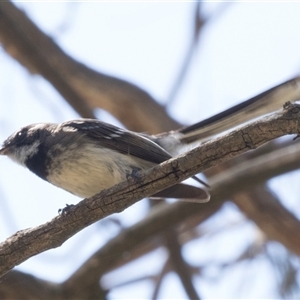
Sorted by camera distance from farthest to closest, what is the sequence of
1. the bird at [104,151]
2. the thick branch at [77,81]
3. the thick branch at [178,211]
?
the thick branch at [77,81]
the thick branch at [178,211]
the bird at [104,151]

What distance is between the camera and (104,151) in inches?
155

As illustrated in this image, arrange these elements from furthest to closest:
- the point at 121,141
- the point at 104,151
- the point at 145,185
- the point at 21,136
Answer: the point at 21,136 < the point at 121,141 < the point at 104,151 < the point at 145,185

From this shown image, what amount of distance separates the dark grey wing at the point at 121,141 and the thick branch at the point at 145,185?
857 mm

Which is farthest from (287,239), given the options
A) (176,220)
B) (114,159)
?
(114,159)

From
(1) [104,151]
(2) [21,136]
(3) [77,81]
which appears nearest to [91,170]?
(1) [104,151]

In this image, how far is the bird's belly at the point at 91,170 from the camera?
3.84 meters

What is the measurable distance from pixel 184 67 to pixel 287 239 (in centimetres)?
197

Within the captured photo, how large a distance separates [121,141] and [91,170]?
0.37 m

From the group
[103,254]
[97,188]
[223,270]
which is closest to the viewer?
[97,188]

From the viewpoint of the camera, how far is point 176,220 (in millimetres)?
4578

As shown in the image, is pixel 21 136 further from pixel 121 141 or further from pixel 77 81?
pixel 77 81

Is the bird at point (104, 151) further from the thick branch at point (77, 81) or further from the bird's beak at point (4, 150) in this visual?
the thick branch at point (77, 81)

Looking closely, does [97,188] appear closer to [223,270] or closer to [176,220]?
[176,220]

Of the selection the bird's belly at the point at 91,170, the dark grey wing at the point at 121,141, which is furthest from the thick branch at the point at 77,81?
the bird's belly at the point at 91,170
